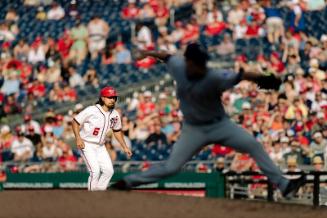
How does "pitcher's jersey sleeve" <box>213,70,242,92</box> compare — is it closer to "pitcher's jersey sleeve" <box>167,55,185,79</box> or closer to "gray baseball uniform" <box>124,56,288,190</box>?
"gray baseball uniform" <box>124,56,288,190</box>

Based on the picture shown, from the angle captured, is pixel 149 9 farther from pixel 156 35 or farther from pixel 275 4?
pixel 275 4

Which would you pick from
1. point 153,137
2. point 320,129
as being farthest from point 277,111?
point 153,137

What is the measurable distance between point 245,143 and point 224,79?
0.82m

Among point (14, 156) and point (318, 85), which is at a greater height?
point (318, 85)

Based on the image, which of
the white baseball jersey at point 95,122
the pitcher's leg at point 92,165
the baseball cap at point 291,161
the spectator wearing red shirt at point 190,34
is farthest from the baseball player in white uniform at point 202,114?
the spectator wearing red shirt at point 190,34

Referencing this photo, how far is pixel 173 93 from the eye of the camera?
810 inches

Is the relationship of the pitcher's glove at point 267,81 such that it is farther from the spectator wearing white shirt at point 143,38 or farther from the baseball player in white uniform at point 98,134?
the spectator wearing white shirt at point 143,38

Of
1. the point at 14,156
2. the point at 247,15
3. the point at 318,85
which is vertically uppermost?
the point at 247,15

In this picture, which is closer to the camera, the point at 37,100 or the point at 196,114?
the point at 196,114

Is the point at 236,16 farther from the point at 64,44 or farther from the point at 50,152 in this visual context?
the point at 50,152

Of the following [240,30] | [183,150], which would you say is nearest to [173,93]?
[240,30]

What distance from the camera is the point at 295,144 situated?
16.7m

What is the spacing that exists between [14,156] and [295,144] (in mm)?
6277

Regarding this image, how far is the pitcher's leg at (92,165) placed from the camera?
507 inches
